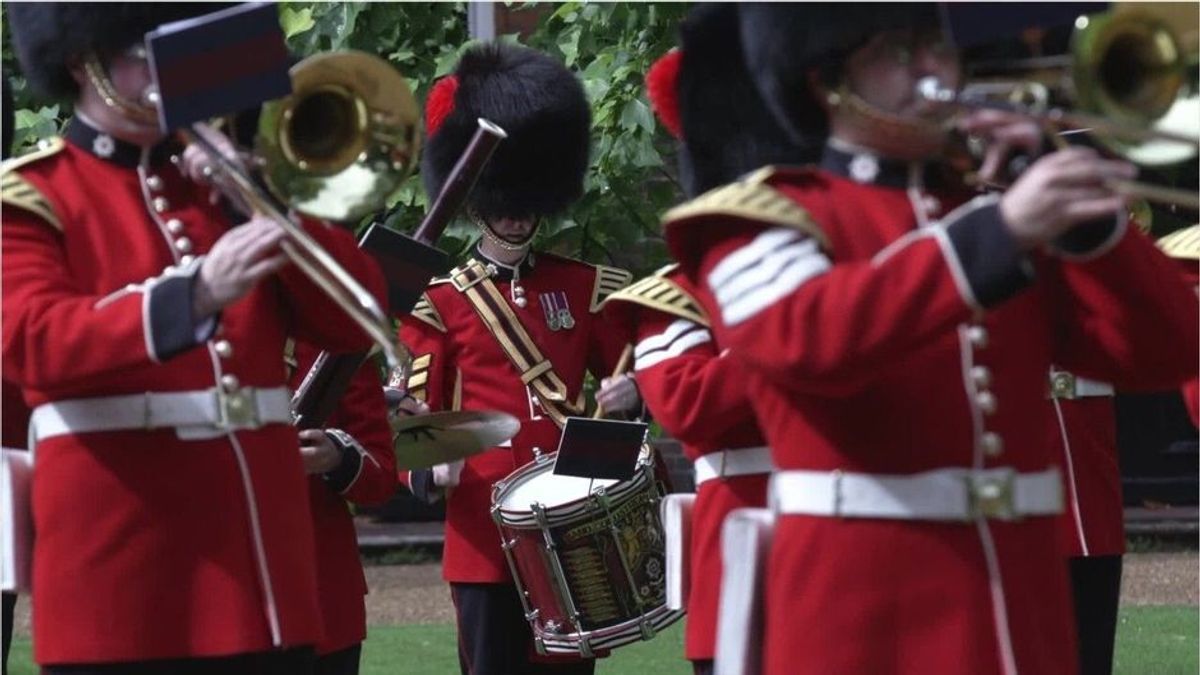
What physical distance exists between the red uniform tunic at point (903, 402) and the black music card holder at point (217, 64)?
2.27 ft

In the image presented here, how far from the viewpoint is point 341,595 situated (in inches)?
241

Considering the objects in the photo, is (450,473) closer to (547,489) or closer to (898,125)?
(547,489)

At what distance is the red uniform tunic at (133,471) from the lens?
170 inches

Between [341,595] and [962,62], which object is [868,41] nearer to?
[962,62]

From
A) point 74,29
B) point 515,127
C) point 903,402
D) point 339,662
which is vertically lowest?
point 339,662

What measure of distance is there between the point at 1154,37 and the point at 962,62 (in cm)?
30

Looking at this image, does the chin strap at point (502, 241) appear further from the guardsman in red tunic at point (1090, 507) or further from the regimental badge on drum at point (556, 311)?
the guardsman in red tunic at point (1090, 507)

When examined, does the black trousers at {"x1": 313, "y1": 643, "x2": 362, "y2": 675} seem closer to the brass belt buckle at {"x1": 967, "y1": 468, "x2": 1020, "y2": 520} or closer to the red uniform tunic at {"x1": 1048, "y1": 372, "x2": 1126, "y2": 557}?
the red uniform tunic at {"x1": 1048, "y1": 372, "x2": 1126, "y2": 557}

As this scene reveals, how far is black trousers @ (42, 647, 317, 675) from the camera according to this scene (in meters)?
4.36

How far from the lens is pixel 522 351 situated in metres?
7.14

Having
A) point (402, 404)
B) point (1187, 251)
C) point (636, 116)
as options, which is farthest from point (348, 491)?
point (636, 116)

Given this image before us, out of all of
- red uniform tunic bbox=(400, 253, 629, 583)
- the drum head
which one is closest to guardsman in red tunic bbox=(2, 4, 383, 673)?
the drum head

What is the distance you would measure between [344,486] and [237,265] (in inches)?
73.1

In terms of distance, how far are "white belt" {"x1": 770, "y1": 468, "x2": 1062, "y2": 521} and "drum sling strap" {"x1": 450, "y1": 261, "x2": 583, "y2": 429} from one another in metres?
3.16
